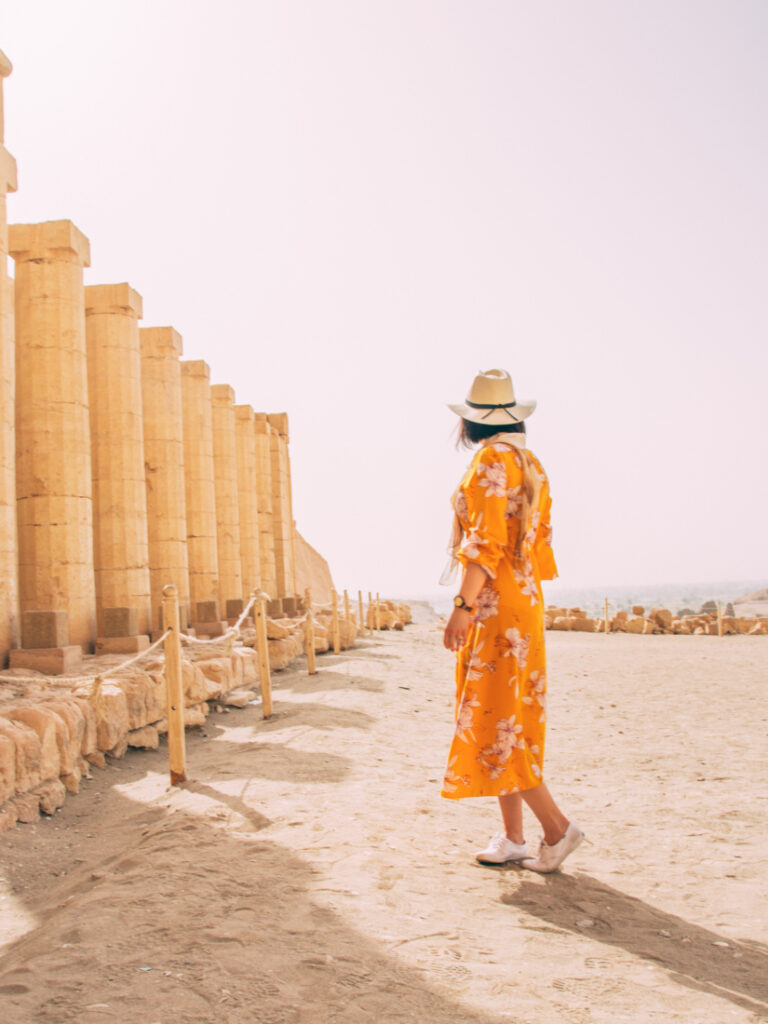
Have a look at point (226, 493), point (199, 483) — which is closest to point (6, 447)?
point (199, 483)

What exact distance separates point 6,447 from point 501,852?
295 inches

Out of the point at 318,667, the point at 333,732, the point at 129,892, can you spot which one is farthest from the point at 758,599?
the point at 129,892

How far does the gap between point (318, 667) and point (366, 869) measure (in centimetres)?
1236

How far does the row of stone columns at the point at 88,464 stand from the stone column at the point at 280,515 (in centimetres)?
677

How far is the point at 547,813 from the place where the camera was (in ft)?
13.0

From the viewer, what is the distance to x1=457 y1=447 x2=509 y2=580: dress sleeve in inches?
150

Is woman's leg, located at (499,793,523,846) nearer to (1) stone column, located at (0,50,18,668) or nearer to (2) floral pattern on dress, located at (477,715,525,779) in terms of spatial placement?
(2) floral pattern on dress, located at (477,715,525,779)

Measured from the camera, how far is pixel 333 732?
8.17 metres

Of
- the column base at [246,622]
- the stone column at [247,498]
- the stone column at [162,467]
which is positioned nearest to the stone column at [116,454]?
the stone column at [162,467]

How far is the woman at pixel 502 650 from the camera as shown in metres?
3.81

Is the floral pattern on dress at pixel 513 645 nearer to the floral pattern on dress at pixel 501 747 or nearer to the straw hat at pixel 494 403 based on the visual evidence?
the floral pattern on dress at pixel 501 747

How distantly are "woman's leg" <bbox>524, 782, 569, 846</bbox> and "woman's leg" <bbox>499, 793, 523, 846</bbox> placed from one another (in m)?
0.07

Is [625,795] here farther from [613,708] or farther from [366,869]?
[613,708]

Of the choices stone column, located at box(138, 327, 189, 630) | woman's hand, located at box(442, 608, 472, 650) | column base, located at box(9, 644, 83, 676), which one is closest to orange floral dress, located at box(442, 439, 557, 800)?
woman's hand, located at box(442, 608, 472, 650)
